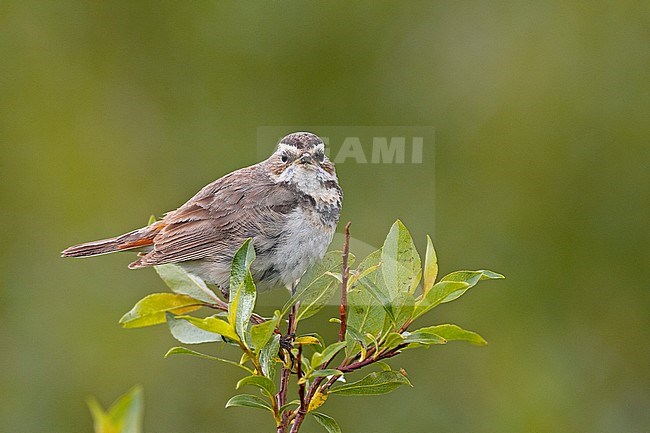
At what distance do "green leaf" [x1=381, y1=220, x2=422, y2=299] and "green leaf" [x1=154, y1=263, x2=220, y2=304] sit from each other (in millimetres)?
526

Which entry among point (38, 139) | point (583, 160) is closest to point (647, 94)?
point (583, 160)

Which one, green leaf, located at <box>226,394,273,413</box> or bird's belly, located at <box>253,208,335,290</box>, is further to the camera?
bird's belly, located at <box>253,208,335,290</box>

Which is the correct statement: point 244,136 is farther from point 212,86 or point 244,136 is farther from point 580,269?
point 580,269

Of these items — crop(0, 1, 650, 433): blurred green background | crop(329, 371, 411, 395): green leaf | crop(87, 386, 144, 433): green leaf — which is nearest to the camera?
crop(87, 386, 144, 433): green leaf

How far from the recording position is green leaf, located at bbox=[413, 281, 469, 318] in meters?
2.84

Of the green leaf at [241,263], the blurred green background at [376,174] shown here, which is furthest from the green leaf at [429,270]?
the blurred green background at [376,174]

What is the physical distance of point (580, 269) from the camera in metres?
8.15

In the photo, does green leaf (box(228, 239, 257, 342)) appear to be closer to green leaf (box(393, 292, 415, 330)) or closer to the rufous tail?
green leaf (box(393, 292, 415, 330))

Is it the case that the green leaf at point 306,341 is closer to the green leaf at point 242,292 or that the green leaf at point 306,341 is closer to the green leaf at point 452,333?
the green leaf at point 242,292

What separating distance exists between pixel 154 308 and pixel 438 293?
843 mm

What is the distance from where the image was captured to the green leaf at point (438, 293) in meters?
2.84

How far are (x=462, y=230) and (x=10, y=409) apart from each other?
3.65 m

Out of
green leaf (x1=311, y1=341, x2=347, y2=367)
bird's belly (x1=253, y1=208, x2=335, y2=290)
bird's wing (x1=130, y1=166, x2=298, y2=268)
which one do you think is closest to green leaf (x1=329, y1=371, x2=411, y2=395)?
green leaf (x1=311, y1=341, x2=347, y2=367)

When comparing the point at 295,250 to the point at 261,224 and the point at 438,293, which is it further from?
the point at 438,293
